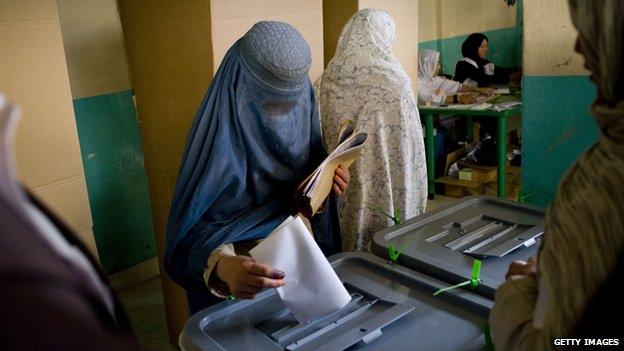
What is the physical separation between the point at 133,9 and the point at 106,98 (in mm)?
733

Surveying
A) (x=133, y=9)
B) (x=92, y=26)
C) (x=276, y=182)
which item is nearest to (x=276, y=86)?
(x=276, y=182)

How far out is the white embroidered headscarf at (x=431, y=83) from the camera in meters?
4.51

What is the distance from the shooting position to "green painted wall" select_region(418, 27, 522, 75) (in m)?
5.66

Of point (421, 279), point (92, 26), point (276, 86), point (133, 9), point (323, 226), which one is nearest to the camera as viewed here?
point (421, 279)

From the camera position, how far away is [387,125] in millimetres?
2182

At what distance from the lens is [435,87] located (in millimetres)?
4672

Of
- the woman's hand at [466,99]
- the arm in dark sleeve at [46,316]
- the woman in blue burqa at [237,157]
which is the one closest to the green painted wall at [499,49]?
the woman's hand at [466,99]

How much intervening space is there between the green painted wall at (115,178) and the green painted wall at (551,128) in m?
1.99

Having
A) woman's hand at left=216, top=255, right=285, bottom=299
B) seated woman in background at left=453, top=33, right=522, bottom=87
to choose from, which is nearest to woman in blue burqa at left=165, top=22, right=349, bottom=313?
woman's hand at left=216, top=255, right=285, bottom=299

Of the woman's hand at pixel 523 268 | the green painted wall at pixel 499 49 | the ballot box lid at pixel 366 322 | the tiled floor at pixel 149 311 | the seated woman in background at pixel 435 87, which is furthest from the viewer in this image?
the green painted wall at pixel 499 49

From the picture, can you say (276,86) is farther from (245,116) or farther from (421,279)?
(421,279)

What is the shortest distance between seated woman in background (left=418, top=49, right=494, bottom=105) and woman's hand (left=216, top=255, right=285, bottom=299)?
357cm

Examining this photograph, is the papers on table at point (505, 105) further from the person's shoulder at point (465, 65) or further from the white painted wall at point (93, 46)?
the white painted wall at point (93, 46)
